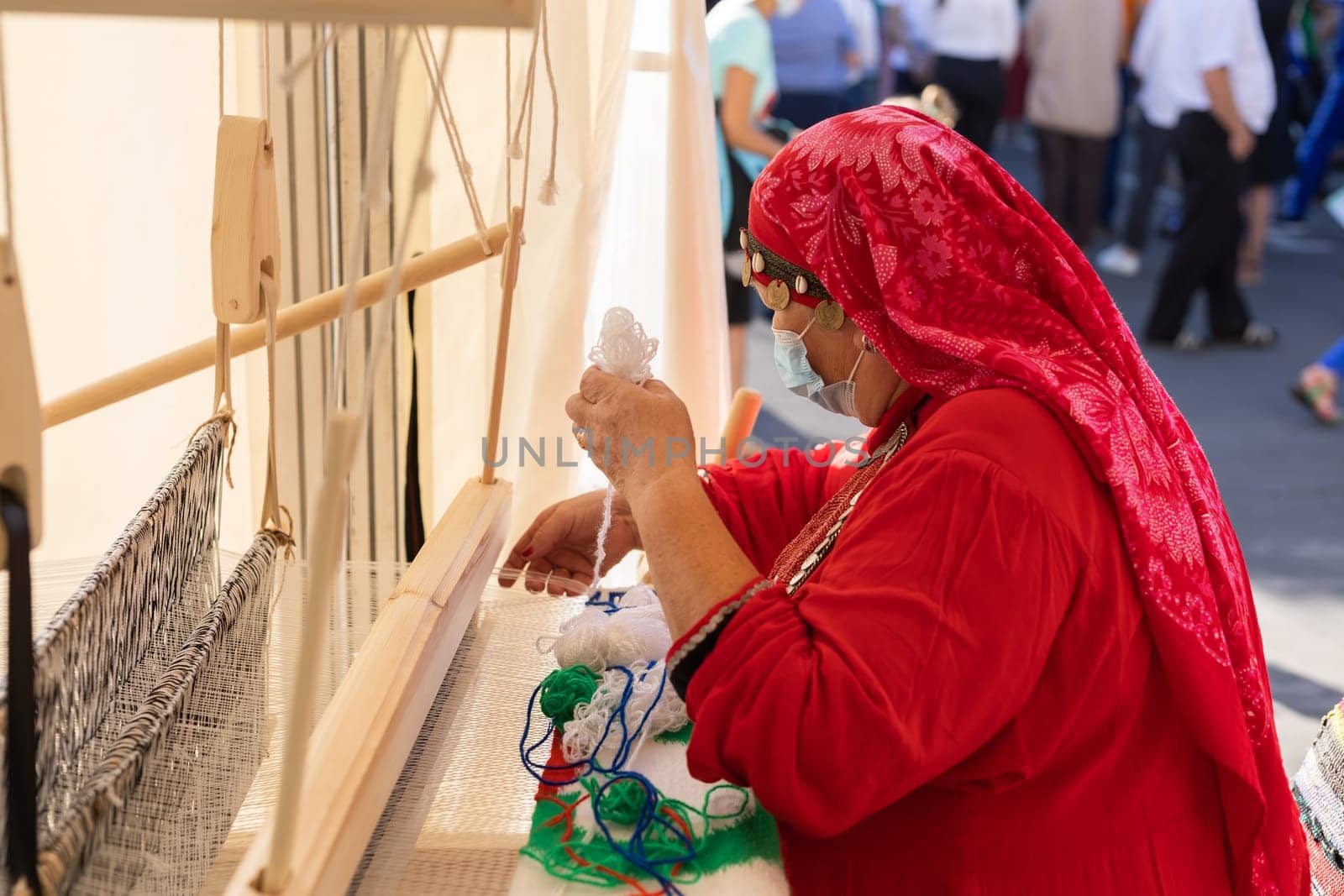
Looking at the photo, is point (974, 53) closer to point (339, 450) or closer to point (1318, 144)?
point (1318, 144)

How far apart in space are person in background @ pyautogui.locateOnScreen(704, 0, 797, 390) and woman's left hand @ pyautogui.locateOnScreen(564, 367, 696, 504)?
7.52ft

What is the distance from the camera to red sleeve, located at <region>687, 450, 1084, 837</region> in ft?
3.43

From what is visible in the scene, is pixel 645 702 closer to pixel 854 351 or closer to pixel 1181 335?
pixel 854 351

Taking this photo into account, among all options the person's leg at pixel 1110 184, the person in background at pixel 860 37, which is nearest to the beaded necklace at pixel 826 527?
the person in background at pixel 860 37

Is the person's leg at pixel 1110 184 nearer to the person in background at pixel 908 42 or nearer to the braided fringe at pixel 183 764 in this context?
the person in background at pixel 908 42

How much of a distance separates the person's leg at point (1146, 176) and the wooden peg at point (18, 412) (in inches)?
239

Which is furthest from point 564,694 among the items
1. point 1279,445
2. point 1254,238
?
point 1254,238

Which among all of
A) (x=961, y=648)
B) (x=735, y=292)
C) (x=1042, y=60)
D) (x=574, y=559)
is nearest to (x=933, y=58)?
(x=1042, y=60)

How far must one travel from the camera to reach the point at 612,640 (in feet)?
4.41

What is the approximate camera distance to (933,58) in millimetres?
6273

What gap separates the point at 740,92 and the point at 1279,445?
2.41 metres

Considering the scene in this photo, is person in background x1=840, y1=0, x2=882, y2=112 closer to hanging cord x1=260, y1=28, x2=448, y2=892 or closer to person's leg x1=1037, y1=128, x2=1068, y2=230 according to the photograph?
person's leg x1=1037, y1=128, x2=1068, y2=230

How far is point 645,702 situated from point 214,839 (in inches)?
16.1

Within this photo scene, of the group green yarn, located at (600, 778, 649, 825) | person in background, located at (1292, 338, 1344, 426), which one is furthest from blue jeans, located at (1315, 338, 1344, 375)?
green yarn, located at (600, 778, 649, 825)
